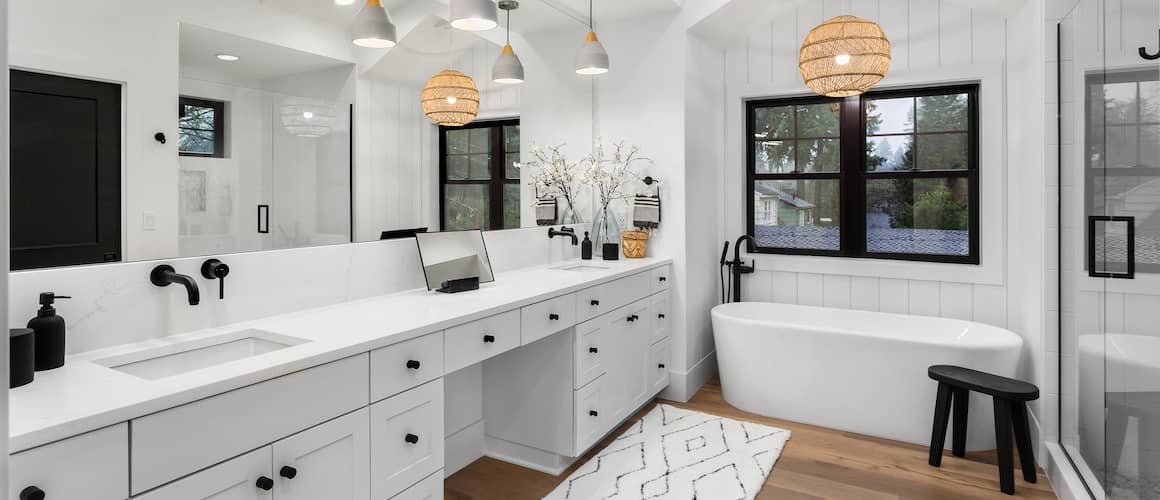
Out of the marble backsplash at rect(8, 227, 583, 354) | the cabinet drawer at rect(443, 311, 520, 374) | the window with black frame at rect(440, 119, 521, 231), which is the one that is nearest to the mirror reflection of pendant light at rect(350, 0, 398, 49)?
the window with black frame at rect(440, 119, 521, 231)

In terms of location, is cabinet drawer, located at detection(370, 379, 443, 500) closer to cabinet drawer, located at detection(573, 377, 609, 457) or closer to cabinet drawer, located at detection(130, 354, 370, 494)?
cabinet drawer, located at detection(130, 354, 370, 494)

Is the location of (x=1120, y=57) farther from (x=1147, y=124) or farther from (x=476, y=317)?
(x=476, y=317)

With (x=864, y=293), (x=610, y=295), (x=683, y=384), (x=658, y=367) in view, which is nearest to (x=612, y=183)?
(x=610, y=295)

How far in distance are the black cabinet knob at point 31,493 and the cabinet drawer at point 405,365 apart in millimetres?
713

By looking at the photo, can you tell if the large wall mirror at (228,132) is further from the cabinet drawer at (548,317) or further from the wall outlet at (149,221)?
the cabinet drawer at (548,317)

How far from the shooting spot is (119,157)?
1561 millimetres

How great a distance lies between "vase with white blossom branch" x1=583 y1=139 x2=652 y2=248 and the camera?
3852 mm

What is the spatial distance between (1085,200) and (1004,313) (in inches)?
59.1

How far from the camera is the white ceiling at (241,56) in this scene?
5.71ft

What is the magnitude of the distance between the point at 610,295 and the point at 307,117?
157cm

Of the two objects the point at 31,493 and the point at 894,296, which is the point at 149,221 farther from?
the point at 894,296

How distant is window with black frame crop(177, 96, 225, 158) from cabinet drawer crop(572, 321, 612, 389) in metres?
1.55

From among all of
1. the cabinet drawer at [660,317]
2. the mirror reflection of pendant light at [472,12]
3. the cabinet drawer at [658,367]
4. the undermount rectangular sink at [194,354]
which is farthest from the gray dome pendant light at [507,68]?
the undermount rectangular sink at [194,354]

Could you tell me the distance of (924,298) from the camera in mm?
3898
